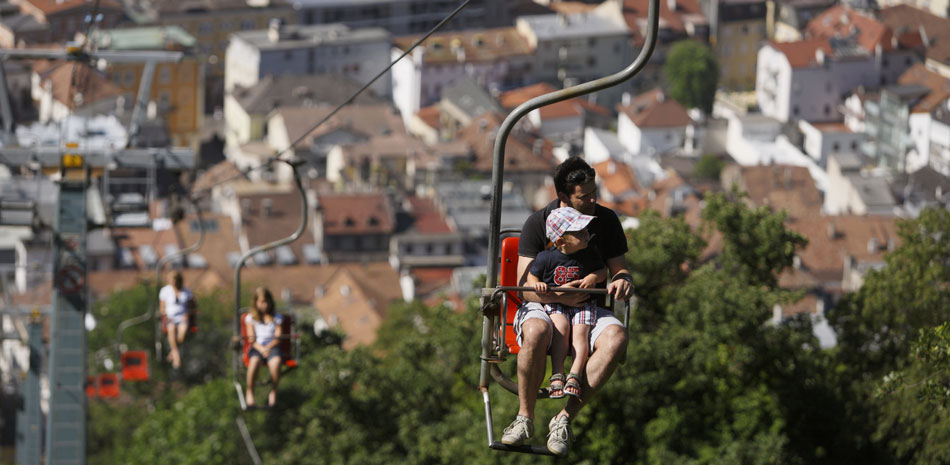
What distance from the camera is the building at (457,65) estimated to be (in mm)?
124438

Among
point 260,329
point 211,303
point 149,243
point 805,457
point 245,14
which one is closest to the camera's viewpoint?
point 260,329

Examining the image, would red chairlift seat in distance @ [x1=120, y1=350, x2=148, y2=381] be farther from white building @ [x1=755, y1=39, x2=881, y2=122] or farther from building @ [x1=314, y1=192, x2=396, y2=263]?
white building @ [x1=755, y1=39, x2=881, y2=122]

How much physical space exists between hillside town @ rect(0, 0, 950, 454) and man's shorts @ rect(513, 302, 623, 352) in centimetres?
5291

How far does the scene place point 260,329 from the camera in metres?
20.6

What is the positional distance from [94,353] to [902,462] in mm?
38221

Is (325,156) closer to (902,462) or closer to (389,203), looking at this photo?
(389,203)

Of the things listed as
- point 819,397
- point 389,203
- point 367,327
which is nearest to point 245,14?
point 389,203

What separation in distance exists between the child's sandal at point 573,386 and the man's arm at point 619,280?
632mm

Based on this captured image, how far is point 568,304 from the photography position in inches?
525

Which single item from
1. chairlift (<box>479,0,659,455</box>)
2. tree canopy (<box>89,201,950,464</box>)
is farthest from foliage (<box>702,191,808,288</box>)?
chairlift (<box>479,0,659,455</box>)

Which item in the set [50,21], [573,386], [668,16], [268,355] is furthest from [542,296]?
[668,16]

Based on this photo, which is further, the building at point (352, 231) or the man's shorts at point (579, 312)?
the building at point (352, 231)

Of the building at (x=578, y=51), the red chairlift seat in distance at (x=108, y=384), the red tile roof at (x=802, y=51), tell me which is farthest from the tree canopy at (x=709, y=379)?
the building at (x=578, y=51)

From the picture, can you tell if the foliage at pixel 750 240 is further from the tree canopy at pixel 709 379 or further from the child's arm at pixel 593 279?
the child's arm at pixel 593 279
